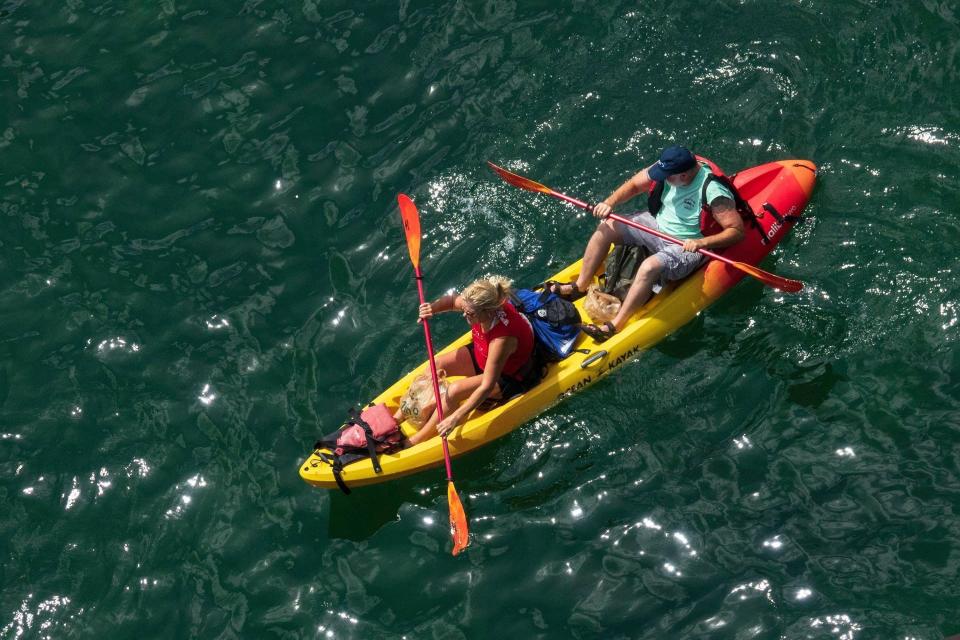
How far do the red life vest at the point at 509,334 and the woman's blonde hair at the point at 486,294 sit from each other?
0.15 metres

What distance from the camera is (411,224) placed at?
10.2 m

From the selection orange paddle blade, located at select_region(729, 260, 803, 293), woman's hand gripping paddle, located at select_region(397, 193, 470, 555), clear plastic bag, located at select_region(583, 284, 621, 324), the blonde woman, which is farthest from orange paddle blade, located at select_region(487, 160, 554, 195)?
orange paddle blade, located at select_region(729, 260, 803, 293)

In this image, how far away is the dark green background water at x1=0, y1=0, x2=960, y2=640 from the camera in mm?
8328

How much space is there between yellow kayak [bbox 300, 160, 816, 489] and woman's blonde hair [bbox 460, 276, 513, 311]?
102 cm

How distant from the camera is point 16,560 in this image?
898 centimetres

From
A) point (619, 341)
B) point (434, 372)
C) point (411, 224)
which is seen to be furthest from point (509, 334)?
point (411, 224)

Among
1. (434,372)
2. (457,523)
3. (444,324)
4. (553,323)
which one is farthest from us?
(444,324)

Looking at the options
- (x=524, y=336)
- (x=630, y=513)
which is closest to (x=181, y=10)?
(x=524, y=336)

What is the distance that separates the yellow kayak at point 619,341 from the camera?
9.06 meters

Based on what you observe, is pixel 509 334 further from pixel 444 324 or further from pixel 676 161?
pixel 676 161

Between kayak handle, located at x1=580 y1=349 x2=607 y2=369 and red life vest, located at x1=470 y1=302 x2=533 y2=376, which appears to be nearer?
red life vest, located at x1=470 y1=302 x2=533 y2=376

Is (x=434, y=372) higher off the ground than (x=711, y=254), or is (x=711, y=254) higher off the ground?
(x=711, y=254)

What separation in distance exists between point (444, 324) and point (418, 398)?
1147mm

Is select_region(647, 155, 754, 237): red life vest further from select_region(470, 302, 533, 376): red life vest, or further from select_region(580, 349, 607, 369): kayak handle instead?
select_region(470, 302, 533, 376): red life vest
